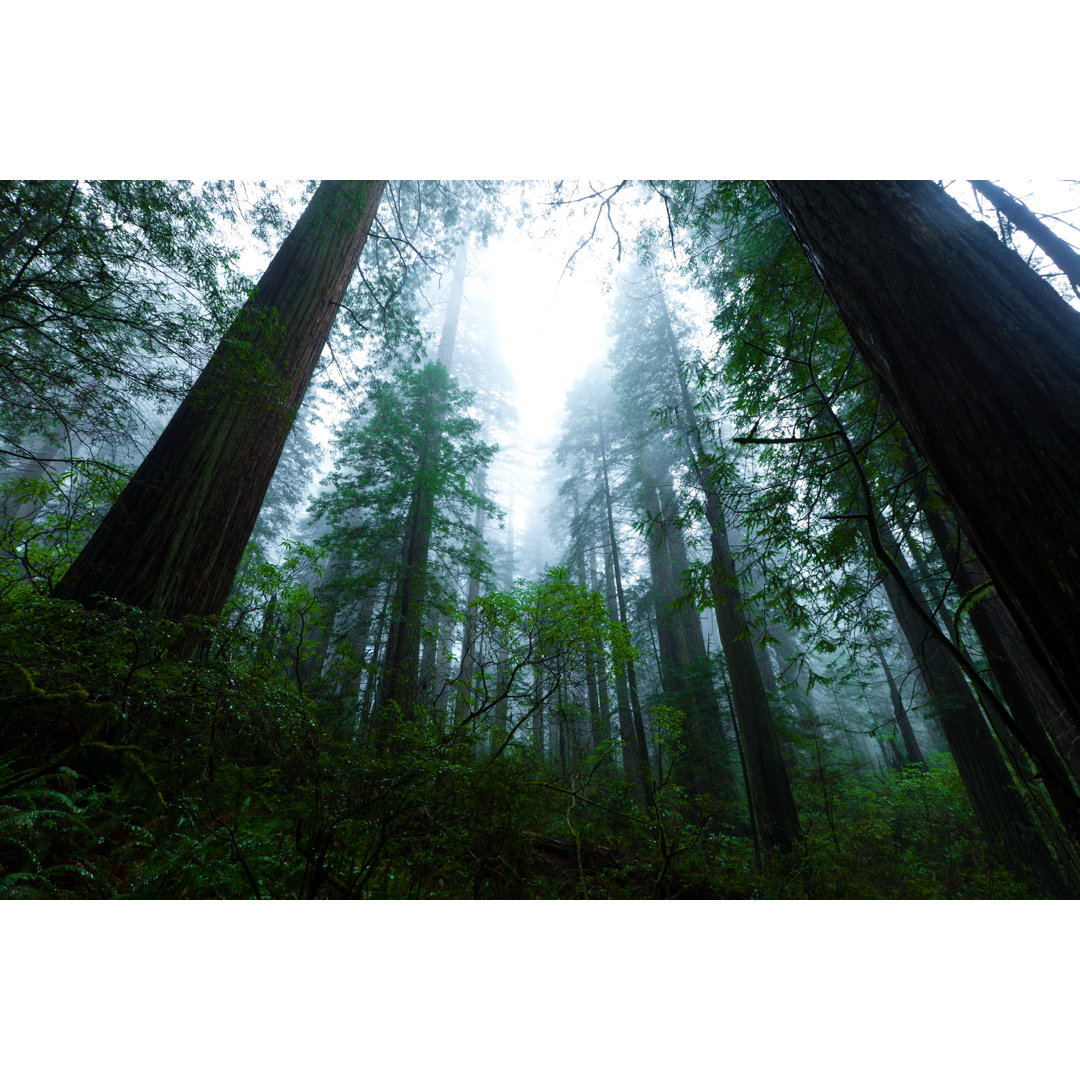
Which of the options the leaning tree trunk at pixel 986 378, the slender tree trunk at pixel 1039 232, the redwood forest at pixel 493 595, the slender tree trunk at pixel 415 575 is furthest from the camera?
the slender tree trunk at pixel 415 575

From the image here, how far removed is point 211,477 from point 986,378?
13.1ft

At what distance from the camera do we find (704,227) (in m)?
4.57

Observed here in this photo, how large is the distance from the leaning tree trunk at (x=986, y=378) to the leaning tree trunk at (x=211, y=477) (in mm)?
3105

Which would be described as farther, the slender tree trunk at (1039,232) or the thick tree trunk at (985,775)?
the thick tree trunk at (985,775)

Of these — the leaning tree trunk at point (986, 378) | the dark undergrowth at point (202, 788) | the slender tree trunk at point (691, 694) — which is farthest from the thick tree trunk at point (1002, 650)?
the dark undergrowth at point (202, 788)

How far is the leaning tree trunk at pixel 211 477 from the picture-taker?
2.76m

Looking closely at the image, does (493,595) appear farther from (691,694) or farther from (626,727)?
(626,727)

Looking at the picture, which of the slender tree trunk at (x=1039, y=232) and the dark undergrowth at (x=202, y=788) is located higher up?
the slender tree trunk at (x=1039, y=232)

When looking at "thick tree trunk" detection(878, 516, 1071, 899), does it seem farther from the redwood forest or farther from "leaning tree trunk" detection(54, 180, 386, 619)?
"leaning tree trunk" detection(54, 180, 386, 619)

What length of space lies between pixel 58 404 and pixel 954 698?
8608 millimetres

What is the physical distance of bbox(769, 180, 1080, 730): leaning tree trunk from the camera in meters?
0.99

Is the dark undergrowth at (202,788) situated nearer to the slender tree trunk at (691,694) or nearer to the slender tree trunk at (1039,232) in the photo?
the slender tree trunk at (1039,232)

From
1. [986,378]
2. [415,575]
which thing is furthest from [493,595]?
[986,378]

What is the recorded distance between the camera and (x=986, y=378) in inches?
44.8
